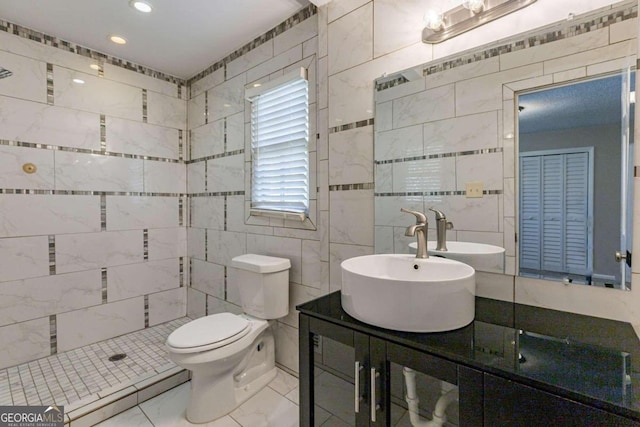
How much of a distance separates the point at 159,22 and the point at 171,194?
4.81 feet

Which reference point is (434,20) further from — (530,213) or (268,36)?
(268,36)

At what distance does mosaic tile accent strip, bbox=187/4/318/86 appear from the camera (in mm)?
1993

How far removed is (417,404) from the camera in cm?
99

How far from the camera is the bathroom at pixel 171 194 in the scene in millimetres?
1513

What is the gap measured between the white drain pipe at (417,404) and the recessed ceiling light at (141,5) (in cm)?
240

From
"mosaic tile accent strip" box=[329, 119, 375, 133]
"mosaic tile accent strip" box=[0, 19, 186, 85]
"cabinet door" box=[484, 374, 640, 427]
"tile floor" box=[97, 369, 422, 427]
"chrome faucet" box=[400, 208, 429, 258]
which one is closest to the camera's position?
"cabinet door" box=[484, 374, 640, 427]

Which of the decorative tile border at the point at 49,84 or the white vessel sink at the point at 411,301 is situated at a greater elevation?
the decorative tile border at the point at 49,84

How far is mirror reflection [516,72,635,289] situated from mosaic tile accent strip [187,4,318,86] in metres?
1.44

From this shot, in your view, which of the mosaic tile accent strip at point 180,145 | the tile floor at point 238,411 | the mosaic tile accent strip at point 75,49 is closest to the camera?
the tile floor at point 238,411

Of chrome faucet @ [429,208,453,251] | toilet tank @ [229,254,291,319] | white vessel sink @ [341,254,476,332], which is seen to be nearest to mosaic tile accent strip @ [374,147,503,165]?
chrome faucet @ [429,208,453,251]

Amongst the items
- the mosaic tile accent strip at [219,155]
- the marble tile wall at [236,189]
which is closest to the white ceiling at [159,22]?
the marble tile wall at [236,189]

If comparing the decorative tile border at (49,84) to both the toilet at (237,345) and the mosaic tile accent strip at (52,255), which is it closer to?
the mosaic tile accent strip at (52,255)

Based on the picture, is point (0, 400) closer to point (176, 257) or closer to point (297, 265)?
point (176, 257)

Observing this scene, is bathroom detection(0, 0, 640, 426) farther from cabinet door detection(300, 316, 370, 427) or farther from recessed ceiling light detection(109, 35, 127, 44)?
cabinet door detection(300, 316, 370, 427)
